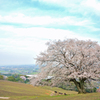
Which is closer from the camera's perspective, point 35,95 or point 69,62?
point 69,62

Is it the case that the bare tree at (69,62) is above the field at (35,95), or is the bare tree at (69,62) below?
above

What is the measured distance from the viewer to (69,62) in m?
18.5

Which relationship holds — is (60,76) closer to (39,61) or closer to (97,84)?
(39,61)

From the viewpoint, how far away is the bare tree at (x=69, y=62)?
17.5m

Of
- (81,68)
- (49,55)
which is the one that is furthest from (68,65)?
(49,55)

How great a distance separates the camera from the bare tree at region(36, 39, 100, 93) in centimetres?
1755

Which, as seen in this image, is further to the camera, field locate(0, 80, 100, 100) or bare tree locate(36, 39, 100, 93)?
bare tree locate(36, 39, 100, 93)

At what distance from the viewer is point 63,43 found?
20141 mm

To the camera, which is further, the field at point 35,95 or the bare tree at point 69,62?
the bare tree at point 69,62

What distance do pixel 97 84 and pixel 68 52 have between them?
7.93 m

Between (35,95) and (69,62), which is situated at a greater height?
(69,62)

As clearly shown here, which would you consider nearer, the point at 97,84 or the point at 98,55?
the point at 98,55

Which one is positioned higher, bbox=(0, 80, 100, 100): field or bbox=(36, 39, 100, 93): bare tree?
bbox=(36, 39, 100, 93): bare tree

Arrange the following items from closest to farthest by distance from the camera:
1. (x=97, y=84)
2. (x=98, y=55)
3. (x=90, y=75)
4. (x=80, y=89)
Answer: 1. (x=90, y=75)
2. (x=98, y=55)
3. (x=80, y=89)
4. (x=97, y=84)
